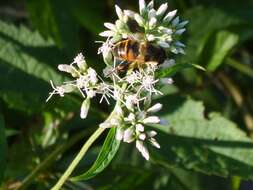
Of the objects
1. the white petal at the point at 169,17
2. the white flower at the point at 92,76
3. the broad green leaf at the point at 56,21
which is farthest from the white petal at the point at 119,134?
the broad green leaf at the point at 56,21

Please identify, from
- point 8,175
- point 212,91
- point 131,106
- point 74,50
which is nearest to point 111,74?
point 131,106

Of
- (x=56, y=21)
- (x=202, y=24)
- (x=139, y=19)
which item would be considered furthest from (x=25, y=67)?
(x=202, y=24)

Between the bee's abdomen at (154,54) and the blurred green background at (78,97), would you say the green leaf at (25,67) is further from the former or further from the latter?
the bee's abdomen at (154,54)

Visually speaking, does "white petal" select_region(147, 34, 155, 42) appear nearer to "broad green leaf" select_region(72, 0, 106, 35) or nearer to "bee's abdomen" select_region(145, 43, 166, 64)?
"bee's abdomen" select_region(145, 43, 166, 64)

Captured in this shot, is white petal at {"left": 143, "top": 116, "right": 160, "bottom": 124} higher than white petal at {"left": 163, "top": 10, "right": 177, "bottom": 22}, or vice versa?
white petal at {"left": 163, "top": 10, "right": 177, "bottom": 22}

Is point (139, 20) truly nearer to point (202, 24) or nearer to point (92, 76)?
point (92, 76)

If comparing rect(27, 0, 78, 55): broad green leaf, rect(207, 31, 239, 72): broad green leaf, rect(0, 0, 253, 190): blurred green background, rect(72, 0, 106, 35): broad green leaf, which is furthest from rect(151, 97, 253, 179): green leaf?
rect(72, 0, 106, 35): broad green leaf
